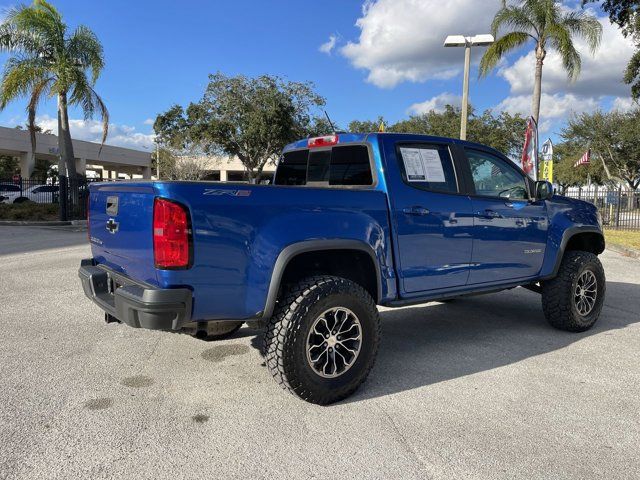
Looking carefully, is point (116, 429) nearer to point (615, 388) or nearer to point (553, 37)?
point (615, 388)

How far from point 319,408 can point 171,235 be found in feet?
5.14

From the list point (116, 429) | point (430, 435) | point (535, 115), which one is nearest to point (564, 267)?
point (430, 435)

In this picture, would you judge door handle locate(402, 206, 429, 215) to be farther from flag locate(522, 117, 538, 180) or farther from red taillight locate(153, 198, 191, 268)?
flag locate(522, 117, 538, 180)

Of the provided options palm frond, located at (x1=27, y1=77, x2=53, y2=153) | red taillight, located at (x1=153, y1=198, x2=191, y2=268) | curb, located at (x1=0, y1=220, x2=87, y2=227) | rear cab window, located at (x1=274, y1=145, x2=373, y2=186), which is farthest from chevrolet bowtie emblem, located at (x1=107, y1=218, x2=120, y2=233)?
palm frond, located at (x1=27, y1=77, x2=53, y2=153)

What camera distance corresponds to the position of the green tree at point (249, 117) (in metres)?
33.4

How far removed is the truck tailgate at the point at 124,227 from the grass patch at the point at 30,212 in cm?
1812

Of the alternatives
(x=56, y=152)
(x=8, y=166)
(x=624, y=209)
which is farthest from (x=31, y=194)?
(x=8, y=166)

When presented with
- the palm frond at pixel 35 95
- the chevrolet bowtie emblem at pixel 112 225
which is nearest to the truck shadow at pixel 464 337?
the chevrolet bowtie emblem at pixel 112 225

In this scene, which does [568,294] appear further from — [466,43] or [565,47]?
[565,47]

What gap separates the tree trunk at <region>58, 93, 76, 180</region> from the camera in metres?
19.9

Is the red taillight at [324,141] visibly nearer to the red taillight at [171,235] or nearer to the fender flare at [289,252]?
the fender flare at [289,252]

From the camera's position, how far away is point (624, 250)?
13477mm

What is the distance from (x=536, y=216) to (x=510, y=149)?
42039 millimetres

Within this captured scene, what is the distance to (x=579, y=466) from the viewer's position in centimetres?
290
